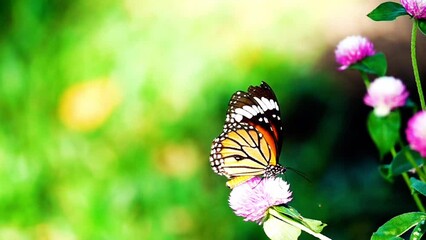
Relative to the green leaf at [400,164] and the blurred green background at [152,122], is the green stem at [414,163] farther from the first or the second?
the blurred green background at [152,122]

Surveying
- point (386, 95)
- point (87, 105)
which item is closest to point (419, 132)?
point (386, 95)

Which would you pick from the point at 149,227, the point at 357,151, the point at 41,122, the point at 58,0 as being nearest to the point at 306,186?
the point at 357,151

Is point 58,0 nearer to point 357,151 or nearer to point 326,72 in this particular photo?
point 326,72

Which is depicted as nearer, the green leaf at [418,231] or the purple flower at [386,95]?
the green leaf at [418,231]

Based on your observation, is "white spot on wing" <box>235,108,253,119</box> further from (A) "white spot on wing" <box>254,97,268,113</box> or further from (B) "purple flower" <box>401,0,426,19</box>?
(B) "purple flower" <box>401,0,426,19</box>

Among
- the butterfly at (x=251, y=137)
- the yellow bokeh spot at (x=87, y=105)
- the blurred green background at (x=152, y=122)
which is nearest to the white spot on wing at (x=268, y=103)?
the butterfly at (x=251, y=137)
